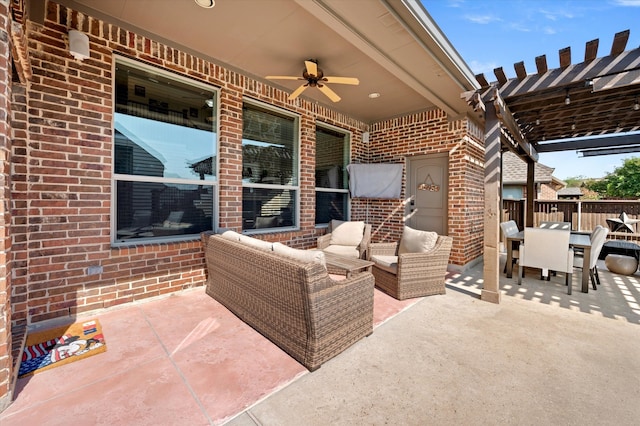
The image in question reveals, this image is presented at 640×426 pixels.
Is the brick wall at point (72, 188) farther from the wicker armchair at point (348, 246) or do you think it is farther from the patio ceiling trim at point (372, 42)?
the wicker armchair at point (348, 246)

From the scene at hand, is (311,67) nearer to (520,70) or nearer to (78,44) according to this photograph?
(78,44)

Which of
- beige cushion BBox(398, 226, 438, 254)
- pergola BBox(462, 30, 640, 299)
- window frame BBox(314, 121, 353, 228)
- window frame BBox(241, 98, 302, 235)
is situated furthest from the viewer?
window frame BBox(314, 121, 353, 228)

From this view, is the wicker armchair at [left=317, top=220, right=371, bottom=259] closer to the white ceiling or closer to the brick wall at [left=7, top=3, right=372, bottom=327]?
the brick wall at [left=7, top=3, right=372, bottom=327]

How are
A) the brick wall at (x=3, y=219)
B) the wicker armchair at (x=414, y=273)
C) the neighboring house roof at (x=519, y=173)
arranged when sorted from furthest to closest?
the neighboring house roof at (x=519, y=173) → the wicker armchair at (x=414, y=273) → the brick wall at (x=3, y=219)

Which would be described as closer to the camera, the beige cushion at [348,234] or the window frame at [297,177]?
the window frame at [297,177]

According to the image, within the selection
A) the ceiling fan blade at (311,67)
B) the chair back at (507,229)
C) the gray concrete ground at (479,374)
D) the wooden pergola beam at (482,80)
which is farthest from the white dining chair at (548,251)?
the ceiling fan blade at (311,67)

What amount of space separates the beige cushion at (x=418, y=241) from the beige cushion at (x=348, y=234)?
0.82 m

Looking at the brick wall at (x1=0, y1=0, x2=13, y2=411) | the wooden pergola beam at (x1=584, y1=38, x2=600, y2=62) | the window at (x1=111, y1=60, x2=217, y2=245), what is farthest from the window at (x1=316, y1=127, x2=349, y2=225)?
the brick wall at (x1=0, y1=0, x2=13, y2=411)

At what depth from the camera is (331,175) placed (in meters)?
5.56

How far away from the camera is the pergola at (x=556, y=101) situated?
9.11 ft

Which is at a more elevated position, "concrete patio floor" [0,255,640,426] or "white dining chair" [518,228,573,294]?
"white dining chair" [518,228,573,294]

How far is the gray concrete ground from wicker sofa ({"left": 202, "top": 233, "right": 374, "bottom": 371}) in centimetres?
17

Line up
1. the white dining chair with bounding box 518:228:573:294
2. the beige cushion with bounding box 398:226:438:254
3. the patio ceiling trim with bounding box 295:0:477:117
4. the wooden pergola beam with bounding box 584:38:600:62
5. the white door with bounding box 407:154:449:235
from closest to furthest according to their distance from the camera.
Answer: the patio ceiling trim with bounding box 295:0:477:117 < the wooden pergola beam with bounding box 584:38:600:62 < the beige cushion with bounding box 398:226:438:254 < the white dining chair with bounding box 518:228:573:294 < the white door with bounding box 407:154:449:235

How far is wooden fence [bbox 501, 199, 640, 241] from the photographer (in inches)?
257
